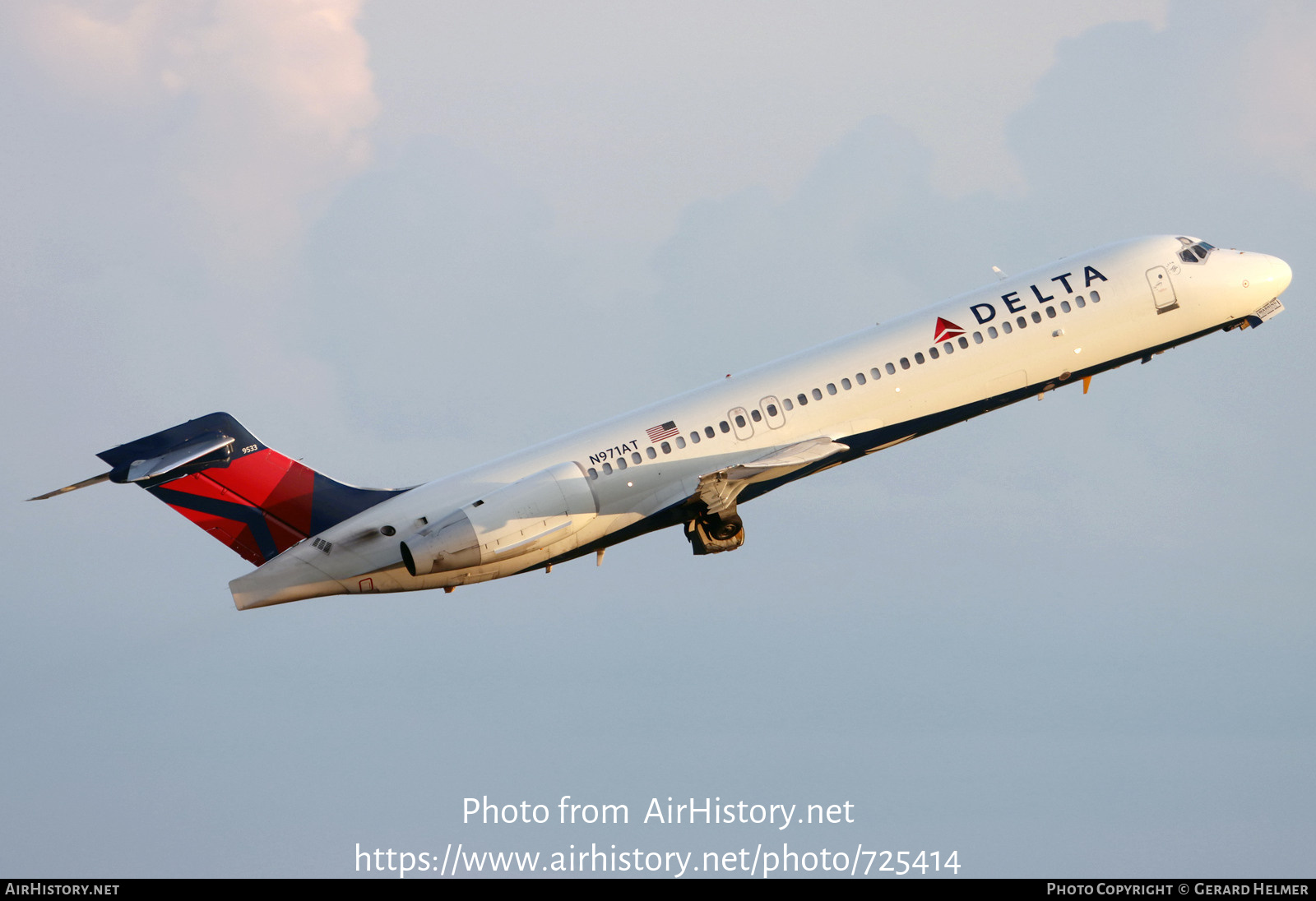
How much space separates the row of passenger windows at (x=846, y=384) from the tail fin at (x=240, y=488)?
5.24 m

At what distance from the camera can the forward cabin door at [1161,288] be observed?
110ft

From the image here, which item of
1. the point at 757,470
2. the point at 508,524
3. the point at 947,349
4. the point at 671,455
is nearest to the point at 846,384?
the point at 947,349

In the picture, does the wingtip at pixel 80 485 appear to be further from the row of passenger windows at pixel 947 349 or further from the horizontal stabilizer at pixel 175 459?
the row of passenger windows at pixel 947 349

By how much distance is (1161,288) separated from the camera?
33.6 m

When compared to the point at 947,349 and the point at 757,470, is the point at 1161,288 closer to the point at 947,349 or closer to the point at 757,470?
the point at 947,349

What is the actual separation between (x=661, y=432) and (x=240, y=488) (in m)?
8.81

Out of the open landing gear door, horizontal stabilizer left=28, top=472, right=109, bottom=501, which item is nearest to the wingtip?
horizontal stabilizer left=28, top=472, right=109, bottom=501

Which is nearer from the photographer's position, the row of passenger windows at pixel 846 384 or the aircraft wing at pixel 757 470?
the aircraft wing at pixel 757 470

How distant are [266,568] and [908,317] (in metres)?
14.9

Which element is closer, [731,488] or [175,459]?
[175,459]

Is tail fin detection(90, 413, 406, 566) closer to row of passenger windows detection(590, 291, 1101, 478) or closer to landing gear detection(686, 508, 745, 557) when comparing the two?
row of passenger windows detection(590, 291, 1101, 478)

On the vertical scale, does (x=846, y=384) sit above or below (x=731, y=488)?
above

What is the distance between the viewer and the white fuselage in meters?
30.5

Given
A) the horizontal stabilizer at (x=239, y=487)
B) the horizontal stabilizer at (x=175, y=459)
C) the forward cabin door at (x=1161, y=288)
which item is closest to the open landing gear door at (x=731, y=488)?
the horizontal stabilizer at (x=239, y=487)
